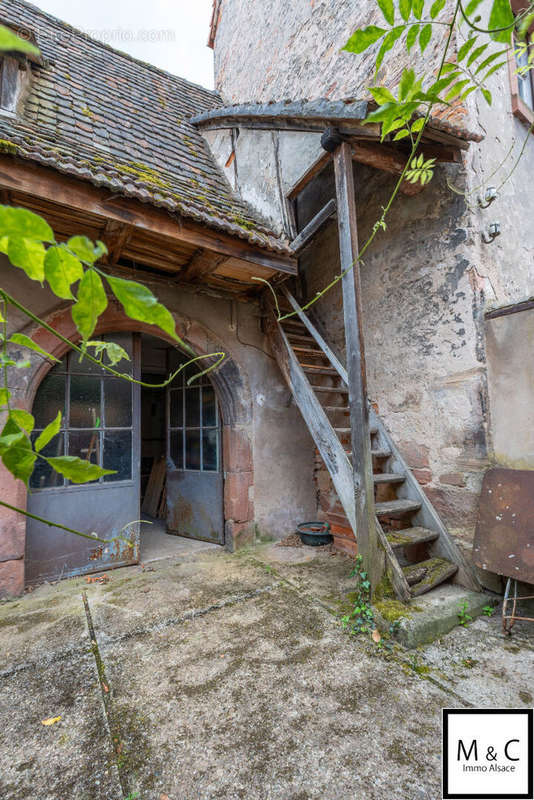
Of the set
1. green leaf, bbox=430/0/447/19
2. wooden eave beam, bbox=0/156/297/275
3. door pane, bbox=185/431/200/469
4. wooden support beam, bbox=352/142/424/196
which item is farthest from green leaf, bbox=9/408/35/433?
door pane, bbox=185/431/200/469

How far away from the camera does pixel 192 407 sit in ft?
15.5

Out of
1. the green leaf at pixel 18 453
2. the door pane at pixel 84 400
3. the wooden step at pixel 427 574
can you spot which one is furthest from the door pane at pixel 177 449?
the green leaf at pixel 18 453

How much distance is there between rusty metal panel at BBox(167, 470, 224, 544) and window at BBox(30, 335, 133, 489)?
0.86 m

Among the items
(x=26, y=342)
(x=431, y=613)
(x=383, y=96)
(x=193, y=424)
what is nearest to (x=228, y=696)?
(x=431, y=613)

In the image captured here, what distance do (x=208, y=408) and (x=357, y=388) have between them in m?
2.22

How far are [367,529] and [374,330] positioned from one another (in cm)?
196

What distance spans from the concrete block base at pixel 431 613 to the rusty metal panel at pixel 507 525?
11.5 inches

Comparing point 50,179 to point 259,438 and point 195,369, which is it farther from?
point 259,438

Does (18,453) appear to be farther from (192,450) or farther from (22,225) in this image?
(192,450)

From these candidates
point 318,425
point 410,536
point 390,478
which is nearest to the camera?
point 410,536

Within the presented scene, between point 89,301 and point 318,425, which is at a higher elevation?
point 89,301

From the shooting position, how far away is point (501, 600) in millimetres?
2723

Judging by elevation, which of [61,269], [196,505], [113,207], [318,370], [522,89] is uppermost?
[522,89]

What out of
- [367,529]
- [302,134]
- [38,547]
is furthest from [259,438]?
[302,134]
